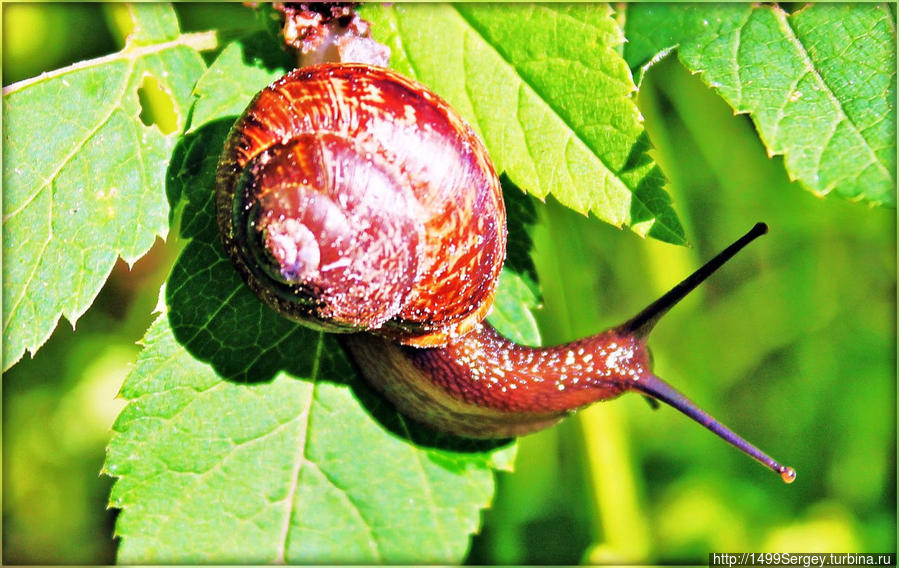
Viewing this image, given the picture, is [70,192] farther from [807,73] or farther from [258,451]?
[807,73]

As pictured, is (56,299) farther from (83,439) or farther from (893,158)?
(893,158)

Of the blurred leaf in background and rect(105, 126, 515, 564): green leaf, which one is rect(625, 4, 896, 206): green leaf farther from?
rect(105, 126, 515, 564): green leaf

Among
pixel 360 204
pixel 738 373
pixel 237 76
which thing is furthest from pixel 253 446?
pixel 738 373

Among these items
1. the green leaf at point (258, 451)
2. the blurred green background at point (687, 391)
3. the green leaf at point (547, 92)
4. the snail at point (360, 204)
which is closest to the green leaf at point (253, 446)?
the green leaf at point (258, 451)

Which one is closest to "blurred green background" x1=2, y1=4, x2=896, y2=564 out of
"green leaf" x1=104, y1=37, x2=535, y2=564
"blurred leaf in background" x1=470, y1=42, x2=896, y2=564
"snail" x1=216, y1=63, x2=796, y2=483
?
"blurred leaf in background" x1=470, y1=42, x2=896, y2=564

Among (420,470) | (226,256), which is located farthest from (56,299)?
(420,470)
